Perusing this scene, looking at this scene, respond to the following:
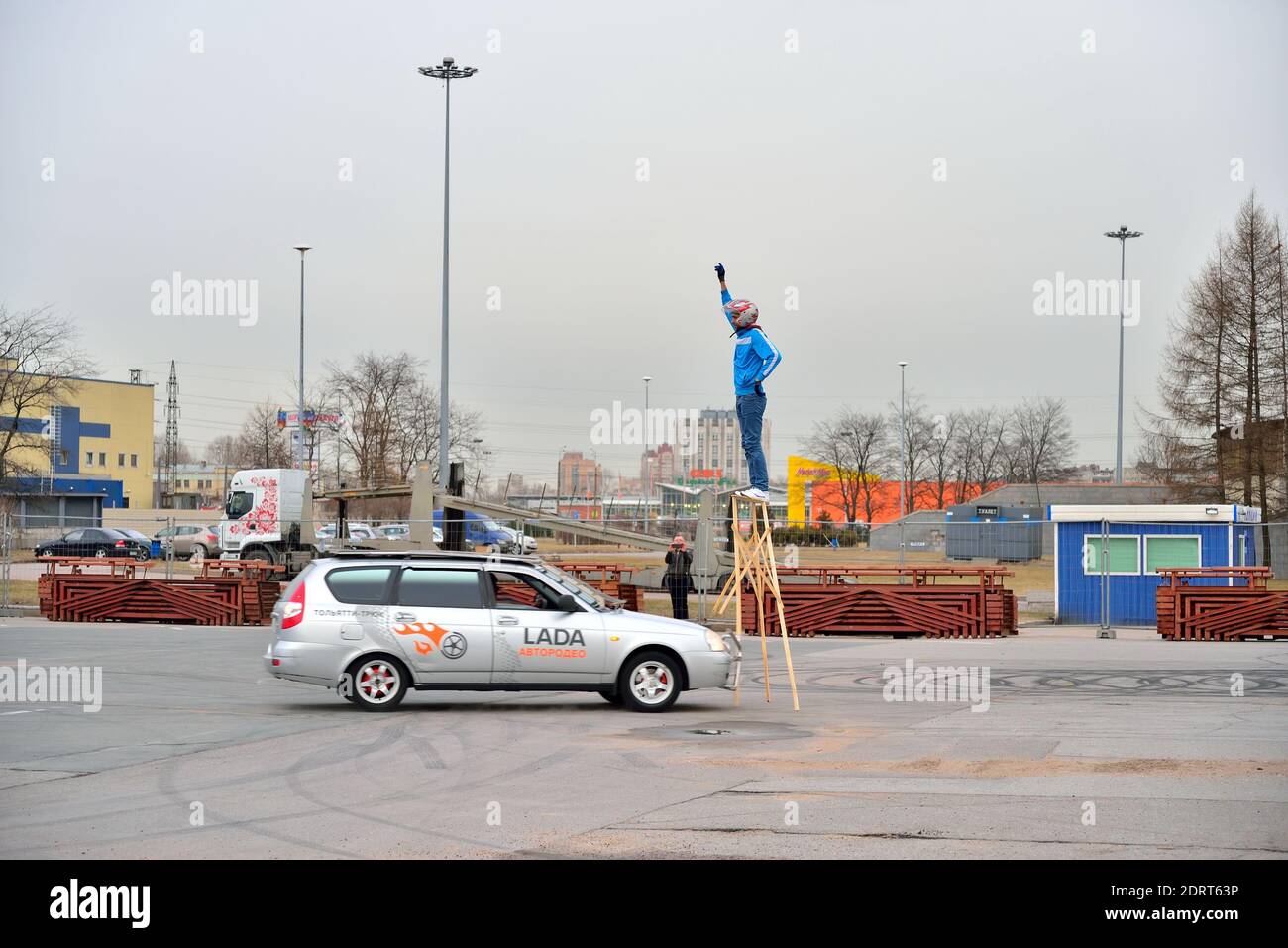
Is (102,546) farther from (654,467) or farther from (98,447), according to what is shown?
(654,467)

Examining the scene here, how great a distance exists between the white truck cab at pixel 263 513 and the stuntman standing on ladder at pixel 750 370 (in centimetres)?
2861

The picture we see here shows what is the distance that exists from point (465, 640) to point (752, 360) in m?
4.66

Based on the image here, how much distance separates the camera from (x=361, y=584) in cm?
1373

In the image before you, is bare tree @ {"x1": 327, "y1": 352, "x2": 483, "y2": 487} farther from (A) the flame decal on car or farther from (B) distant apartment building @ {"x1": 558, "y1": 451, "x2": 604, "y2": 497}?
(A) the flame decal on car

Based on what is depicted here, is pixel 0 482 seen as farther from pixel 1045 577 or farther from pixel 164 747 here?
pixel 164 747

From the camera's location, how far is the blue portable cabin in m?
29.0

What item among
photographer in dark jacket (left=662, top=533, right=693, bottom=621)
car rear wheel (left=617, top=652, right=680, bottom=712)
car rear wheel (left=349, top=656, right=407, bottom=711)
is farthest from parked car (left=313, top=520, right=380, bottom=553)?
car rear wheel (left=617, top=652, right=680, bottom=712)

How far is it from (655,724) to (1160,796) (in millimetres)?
5318

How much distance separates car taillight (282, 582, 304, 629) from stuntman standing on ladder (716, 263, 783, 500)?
5226mm

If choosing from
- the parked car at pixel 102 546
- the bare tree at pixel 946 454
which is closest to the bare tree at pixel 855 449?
the bare tree at pixel 946 454
